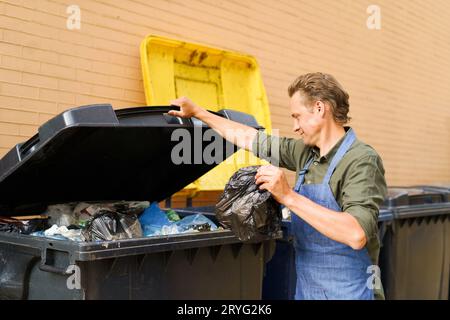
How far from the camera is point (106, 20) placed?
4309 mm

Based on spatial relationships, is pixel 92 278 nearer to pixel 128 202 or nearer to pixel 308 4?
pixel 128 202

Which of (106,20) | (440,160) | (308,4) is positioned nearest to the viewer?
(106,20)

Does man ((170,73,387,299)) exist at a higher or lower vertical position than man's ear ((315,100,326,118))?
lower

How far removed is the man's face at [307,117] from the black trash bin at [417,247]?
6.81ft

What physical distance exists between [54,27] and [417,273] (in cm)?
344

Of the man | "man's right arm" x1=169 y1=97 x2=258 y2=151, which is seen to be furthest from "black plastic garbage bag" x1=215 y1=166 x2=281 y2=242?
"man's right arm" x1=169 y1=97 x2=258 y2=151

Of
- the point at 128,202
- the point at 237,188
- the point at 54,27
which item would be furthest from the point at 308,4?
the point at 237,188

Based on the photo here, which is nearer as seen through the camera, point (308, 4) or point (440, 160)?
point (308, 4)

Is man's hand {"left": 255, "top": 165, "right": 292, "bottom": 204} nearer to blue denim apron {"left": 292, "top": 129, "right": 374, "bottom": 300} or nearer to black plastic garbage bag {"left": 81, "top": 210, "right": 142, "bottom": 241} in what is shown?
blue denim apron {"left": 292, "top": 129, "right": 374, "bottom": 300}

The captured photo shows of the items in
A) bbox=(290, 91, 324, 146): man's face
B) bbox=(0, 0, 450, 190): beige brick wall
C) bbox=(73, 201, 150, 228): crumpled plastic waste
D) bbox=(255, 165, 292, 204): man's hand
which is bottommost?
bbox=(73, 201, 150, 228): crumpled plastic waste

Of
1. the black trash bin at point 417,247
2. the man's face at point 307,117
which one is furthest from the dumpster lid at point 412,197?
the man's face at point 307,117

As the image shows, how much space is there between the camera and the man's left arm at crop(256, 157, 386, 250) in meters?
2.08

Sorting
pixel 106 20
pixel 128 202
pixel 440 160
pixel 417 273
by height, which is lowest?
pixel 417 273

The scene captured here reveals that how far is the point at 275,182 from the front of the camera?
219 centimetres
